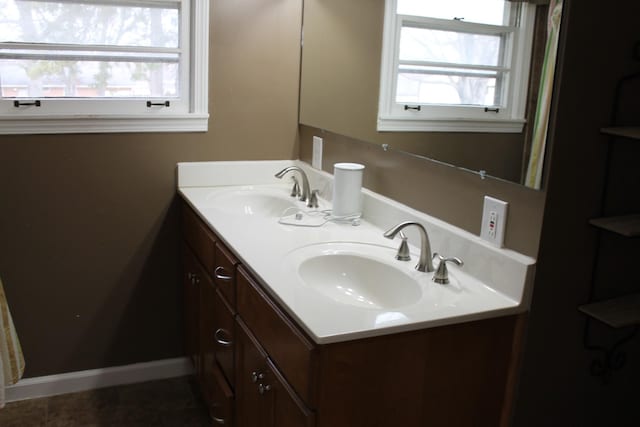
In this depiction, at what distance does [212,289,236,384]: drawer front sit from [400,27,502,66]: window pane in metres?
1.02

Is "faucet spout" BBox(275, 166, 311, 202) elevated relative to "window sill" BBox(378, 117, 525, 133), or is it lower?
lower

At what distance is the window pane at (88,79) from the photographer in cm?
257

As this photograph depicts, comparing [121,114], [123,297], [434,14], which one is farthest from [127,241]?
[434,14]

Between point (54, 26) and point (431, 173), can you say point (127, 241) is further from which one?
point (431, 173)

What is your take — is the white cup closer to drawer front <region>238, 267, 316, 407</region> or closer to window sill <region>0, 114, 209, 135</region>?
drawer front <region>238, 267, 316, 407</region>

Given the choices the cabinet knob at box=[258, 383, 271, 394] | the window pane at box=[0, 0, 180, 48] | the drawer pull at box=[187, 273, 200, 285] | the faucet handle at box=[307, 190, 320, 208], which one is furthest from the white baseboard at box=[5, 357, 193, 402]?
the window pane at box=[0, 0, 180, 48]

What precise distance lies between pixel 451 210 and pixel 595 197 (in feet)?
1.42

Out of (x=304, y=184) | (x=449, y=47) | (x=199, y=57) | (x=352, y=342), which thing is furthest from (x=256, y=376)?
(x=199, y=57)

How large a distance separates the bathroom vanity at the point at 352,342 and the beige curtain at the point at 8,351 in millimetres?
929

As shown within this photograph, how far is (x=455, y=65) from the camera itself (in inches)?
75.7

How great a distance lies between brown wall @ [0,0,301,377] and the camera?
2668 millimetres

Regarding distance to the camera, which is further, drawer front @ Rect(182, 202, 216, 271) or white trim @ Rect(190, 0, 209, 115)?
Answer: white trim @ Rect(190, 0, 209, 115)

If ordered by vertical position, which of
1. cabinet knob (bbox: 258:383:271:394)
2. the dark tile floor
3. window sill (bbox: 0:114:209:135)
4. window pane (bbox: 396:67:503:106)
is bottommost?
the dark tile floor

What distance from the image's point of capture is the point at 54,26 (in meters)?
2.59
